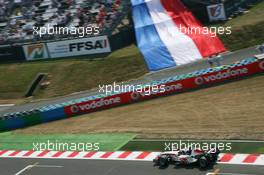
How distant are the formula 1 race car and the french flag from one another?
738 inches

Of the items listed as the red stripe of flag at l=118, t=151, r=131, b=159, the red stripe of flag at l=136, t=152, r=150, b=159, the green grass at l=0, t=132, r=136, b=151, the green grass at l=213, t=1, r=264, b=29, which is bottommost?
the green grass at l=0, t=132, r=136, b=151

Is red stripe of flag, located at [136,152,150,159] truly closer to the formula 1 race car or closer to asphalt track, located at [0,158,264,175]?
asphalt track, located at [0,158,264,175]

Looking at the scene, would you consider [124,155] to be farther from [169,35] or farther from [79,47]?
[79,47]

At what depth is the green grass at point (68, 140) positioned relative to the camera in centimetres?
3338

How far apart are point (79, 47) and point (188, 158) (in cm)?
2722

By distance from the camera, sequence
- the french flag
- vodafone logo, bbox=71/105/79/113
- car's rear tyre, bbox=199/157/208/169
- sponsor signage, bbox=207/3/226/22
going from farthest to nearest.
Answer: sponsor signage, bbox=207/3/226/22, the french flag, vodafone logo, bbox=71/105/79/113, car's rear tyre, bbox=199/157/208/169

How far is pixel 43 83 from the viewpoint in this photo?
49.7m

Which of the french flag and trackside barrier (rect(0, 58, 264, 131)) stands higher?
the french flag

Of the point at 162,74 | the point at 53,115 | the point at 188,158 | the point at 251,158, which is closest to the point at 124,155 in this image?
the point at 188,158

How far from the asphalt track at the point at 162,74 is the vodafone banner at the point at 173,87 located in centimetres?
431

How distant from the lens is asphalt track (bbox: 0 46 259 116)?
4328 centimetres

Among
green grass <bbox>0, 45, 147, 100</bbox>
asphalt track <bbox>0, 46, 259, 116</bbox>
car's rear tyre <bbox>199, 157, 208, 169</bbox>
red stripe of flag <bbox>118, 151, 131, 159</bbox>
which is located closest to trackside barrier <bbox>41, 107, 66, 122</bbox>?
asphalt track <bbox>0, 46, 259, 116</bbox>

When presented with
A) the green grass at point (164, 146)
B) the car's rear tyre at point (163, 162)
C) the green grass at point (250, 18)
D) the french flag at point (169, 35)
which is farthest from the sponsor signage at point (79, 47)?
the car's rear tyre at point (163, 162)

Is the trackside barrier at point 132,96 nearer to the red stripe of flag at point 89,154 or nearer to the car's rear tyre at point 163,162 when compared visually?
the red stripe of flag at point 89,154
